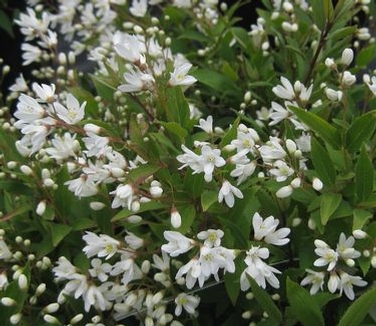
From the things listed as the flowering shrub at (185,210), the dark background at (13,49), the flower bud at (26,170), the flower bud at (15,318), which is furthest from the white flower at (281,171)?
the dark background at (13,49)

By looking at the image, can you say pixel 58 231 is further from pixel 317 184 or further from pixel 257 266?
pixel 317 184

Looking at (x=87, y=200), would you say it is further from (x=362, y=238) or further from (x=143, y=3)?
(x=143, y=3)

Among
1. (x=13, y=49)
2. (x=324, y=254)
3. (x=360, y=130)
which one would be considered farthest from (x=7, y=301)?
(x=13, y=49)

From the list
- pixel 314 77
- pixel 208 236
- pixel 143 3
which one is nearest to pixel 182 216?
pixel 208 236

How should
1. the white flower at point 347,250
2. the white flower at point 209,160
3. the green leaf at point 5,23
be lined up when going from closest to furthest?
the white flower at point 209,160 < the white flower at point 347,250 < the green leaf at point 5,23

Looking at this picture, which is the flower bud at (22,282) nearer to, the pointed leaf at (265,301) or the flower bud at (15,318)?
the flower bud at (15,318)

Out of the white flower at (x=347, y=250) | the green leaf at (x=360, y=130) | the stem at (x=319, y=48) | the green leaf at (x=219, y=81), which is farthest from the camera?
the green leaf at (x=219, y=81)
